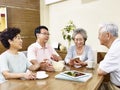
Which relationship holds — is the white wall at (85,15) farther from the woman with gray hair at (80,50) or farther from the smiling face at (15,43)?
the smiling face at (15,43)

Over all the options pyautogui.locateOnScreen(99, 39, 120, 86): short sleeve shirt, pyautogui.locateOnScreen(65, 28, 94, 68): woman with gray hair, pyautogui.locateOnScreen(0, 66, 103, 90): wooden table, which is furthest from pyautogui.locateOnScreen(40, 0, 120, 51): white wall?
pyautogui.locateOnScreen(0, 66, 103, 90): wooden table

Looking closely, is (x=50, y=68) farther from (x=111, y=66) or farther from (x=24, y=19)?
(x=24, y=19)

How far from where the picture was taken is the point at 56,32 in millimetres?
4664

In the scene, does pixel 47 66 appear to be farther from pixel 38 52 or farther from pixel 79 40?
pixel 79 40

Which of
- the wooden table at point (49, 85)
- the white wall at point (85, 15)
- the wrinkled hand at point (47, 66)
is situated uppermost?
the white wall at point (85, 15)

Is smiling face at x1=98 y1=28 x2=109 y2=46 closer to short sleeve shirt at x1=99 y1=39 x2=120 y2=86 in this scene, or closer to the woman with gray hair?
short sleeve shirt at x1=99 y1=39 x2=120 y2=86

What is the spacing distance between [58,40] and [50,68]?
100 inches

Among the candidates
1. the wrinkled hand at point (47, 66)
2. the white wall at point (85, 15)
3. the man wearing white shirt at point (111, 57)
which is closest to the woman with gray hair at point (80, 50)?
the wrinkled hand at point (47, 66)

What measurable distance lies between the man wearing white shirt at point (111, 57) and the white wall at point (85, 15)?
6.65 feet

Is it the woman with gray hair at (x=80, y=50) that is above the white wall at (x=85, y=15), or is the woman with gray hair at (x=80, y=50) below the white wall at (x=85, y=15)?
below

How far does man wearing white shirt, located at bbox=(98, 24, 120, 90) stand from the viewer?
1862 mm

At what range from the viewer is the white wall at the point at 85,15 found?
4.01m

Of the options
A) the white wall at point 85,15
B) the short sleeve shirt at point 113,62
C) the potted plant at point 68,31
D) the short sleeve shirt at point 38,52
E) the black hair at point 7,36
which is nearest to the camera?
the short sleeve shirt at point 113,62

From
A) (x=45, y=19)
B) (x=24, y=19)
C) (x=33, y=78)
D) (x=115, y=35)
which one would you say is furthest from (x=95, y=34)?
(x=33, y=78)
